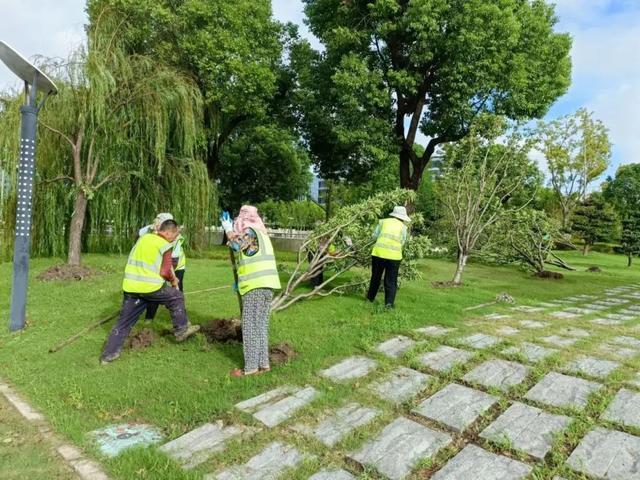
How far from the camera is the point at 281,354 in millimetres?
4594

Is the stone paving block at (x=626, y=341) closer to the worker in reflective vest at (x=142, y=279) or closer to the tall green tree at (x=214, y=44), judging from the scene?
the worker in reflective vest at (x=142, y=279)

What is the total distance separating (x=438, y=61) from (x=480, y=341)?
10849 millimetres

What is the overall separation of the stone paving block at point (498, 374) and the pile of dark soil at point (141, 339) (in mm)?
3499

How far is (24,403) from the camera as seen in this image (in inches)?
141

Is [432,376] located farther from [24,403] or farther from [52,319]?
[52,319]

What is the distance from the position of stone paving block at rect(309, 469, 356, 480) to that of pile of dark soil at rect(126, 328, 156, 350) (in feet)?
9.80

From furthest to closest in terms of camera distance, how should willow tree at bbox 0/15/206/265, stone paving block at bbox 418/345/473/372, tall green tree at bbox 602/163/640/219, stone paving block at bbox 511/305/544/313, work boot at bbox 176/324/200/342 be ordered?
tall green tree at bbox 602/163/640/219
willow tree at bbox 0/15/206/265
stone paving block at bbox 511/305/544/313
work boot at bbox 176/324/200/342
stone paving block at bbox 418/345/473/372

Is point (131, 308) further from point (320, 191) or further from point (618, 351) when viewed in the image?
point (320, 191)

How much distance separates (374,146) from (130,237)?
7.83 meters

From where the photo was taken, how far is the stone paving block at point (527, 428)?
2.95 metres

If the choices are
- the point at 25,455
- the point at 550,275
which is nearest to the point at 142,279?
the point at 25,455

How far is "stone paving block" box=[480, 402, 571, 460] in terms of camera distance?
2945mm

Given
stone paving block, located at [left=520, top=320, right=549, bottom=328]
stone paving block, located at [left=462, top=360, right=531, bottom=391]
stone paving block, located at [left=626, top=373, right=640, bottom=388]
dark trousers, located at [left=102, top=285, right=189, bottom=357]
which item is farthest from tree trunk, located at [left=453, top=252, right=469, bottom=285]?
dark trousers, located at [left=102, top=285, right=189, bottom=357]

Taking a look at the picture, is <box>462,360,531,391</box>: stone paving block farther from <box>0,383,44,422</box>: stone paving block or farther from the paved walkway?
<box>0,383,44,422</box>: stone paving block
